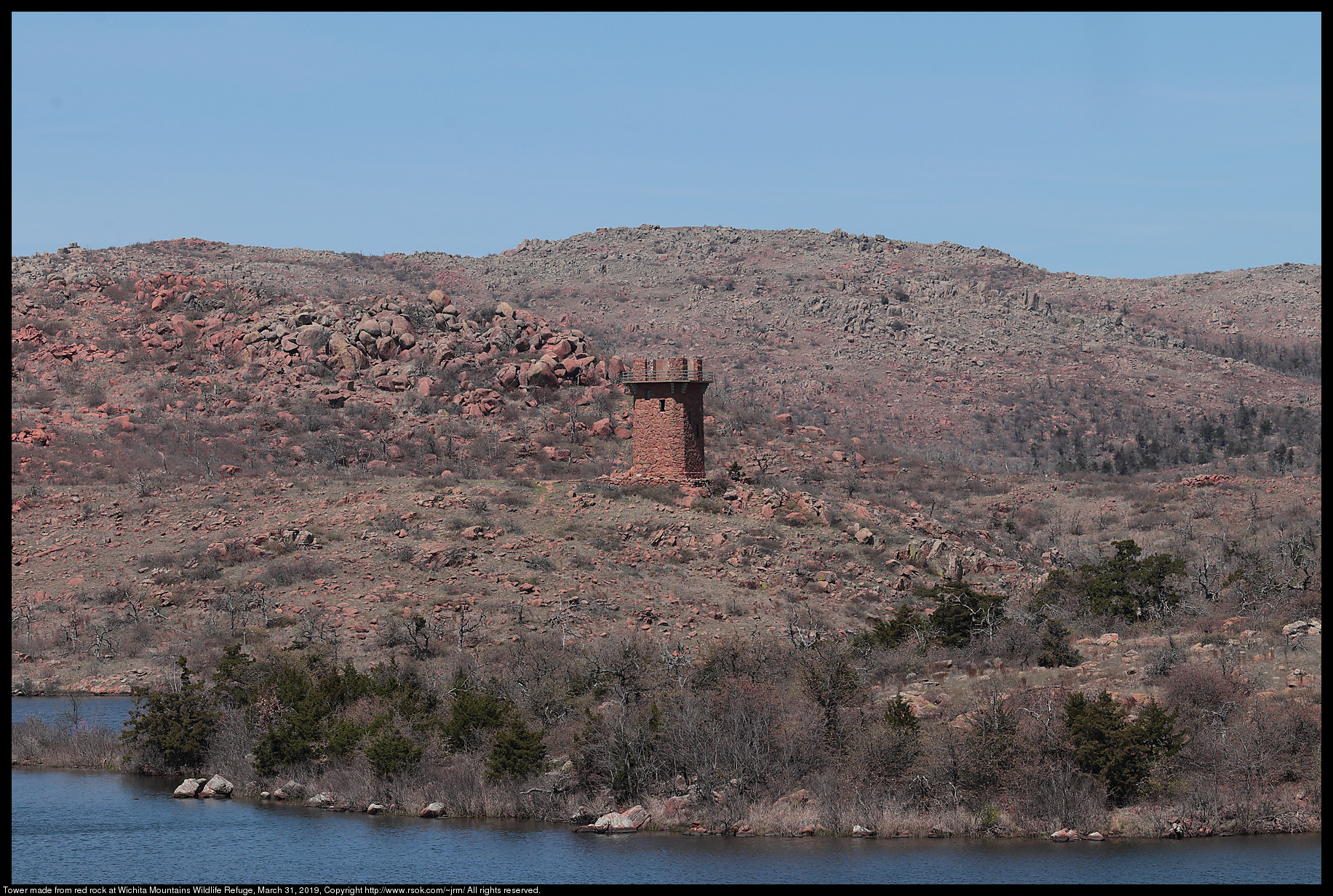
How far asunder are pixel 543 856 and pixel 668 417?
26811 millimetres

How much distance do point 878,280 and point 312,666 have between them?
101751 mm

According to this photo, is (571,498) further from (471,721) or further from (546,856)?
(546,856)

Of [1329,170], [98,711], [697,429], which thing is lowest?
[98,711]

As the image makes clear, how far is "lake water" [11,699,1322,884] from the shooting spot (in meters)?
22.5

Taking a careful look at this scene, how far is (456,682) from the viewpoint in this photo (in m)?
31.8

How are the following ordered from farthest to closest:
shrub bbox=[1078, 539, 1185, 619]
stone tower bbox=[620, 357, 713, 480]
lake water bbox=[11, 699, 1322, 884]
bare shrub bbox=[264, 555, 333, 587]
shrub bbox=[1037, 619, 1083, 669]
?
stone tower bbox=[620, 357, 713, 480]
bare shrub bbox=[264, 555, 333, 587]
shrub bbox=[1078, 539, 1185, 619]
shrub bbox=[1037, 619, 1083, 669]
lake water bbox=[11, 699, 1322, 884]

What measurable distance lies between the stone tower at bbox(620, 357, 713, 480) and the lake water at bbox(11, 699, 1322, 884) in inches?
939

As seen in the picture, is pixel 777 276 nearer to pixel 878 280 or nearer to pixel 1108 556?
pixel 878 280

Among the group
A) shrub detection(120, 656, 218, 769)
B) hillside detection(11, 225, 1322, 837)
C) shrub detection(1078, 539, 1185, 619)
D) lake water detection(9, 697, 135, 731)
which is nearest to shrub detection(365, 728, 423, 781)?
hillside detection(11, 225, 1322, 837)

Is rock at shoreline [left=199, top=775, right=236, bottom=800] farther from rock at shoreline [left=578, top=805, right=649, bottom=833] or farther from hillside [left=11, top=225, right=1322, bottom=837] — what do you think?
rock at shoreline [left=578, top=805, right=649, bottom=833]

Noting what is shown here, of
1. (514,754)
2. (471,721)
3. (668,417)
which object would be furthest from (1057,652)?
(668,417)

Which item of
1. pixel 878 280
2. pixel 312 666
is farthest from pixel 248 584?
pixel 878 280

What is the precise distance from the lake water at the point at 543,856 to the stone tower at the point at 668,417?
23.9 meters

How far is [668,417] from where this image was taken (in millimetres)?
49906
